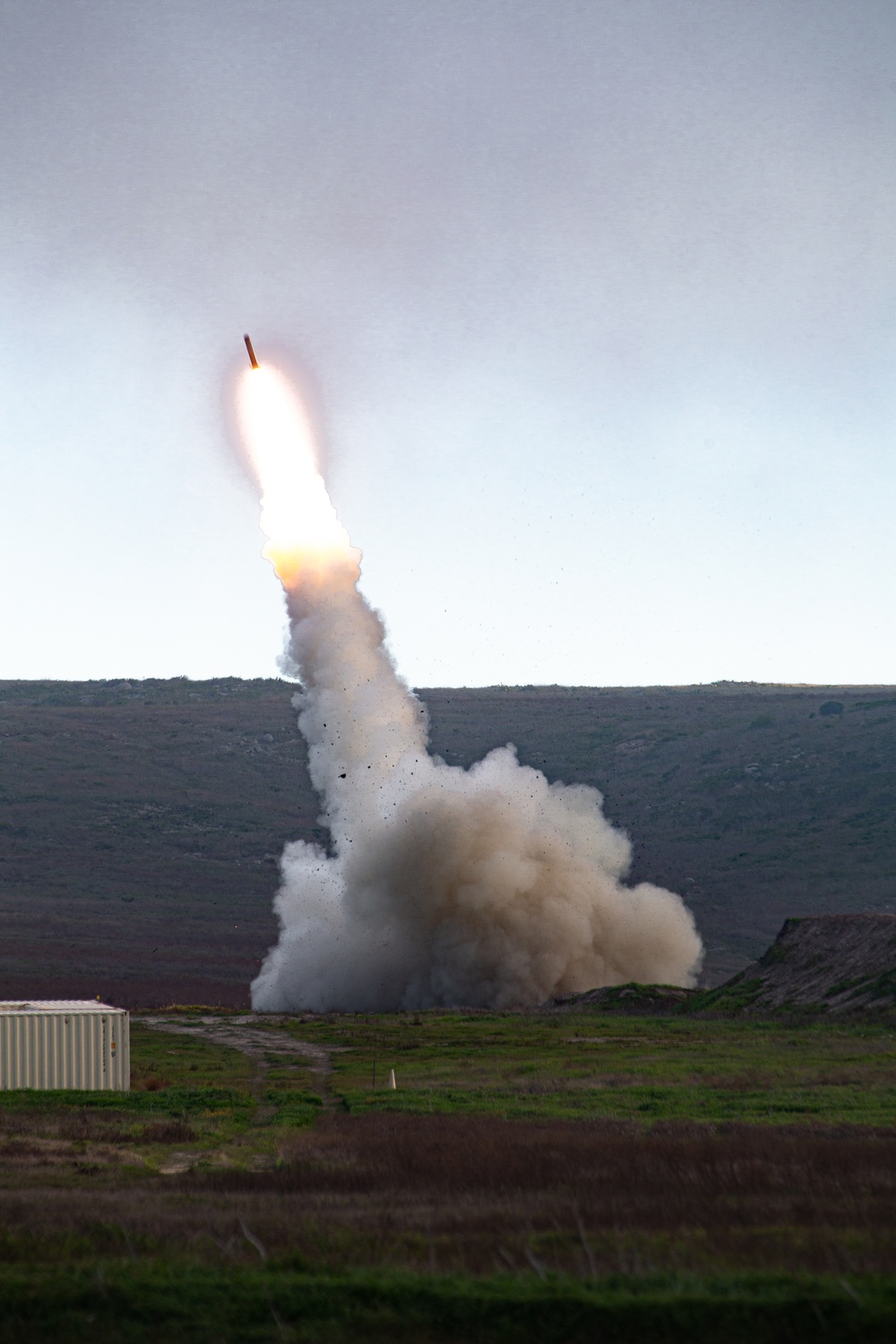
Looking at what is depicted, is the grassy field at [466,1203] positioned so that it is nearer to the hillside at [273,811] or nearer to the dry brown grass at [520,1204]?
the dry brown grass at [520,1204]

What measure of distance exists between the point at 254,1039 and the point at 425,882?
12449 mm

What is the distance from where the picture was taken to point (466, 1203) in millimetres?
20734

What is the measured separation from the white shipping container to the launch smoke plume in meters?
24.0

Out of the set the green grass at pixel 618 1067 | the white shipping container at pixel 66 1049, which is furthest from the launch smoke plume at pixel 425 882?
the white shipping container at pixel 66 1049

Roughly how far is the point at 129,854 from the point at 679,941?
64.9 m

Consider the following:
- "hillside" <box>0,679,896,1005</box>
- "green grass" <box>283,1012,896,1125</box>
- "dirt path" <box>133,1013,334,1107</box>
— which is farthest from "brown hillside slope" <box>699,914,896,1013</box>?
"hillside" <box>0,679,896,1005</box>

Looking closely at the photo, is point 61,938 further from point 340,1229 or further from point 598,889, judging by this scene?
point 340,1229

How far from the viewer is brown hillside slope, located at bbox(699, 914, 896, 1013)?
173 feet

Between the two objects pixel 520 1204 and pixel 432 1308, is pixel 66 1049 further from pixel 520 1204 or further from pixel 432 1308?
pixel 432 1308

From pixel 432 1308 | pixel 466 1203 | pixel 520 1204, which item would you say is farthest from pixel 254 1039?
pixel 432 1308

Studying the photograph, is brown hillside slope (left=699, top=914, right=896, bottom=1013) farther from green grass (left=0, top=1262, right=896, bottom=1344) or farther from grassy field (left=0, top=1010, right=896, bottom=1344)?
green grass (left=0, top=1262, right=896, bottom=1344)

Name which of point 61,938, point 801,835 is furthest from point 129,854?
point 801,835

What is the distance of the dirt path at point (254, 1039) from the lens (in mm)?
42906

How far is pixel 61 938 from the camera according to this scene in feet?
306
